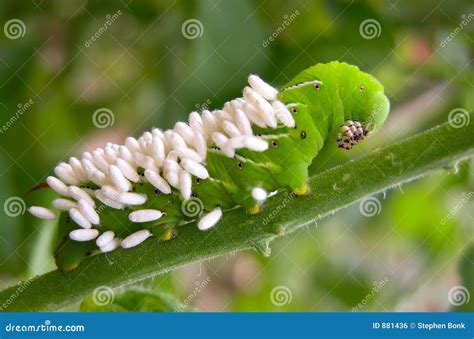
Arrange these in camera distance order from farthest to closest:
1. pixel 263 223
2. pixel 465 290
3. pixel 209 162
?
pixel 465 290
pixel 209 162
pixel 263 223

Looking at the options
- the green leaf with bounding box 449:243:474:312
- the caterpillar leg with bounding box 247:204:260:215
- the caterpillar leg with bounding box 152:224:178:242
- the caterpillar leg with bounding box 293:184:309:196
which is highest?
the green leaf with bounding box 449:243:474:312

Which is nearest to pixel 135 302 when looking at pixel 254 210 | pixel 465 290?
pixel 254 210

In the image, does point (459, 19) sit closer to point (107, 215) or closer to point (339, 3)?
point (339, 3)

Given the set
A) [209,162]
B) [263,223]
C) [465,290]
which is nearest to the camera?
[263,223]

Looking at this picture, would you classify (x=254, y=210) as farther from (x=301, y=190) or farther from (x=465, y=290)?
(x=465, y=290)

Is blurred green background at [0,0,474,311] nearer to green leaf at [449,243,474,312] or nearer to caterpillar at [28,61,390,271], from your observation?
green leaf at [449,243,474,312]

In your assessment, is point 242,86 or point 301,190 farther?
point 242,86

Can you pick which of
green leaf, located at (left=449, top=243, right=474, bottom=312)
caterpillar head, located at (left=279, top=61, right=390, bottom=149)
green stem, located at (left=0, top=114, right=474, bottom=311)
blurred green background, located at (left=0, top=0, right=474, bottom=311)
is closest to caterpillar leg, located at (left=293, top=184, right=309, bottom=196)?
green stem, located at (left=0, top=114, right=474, bottom=311)
